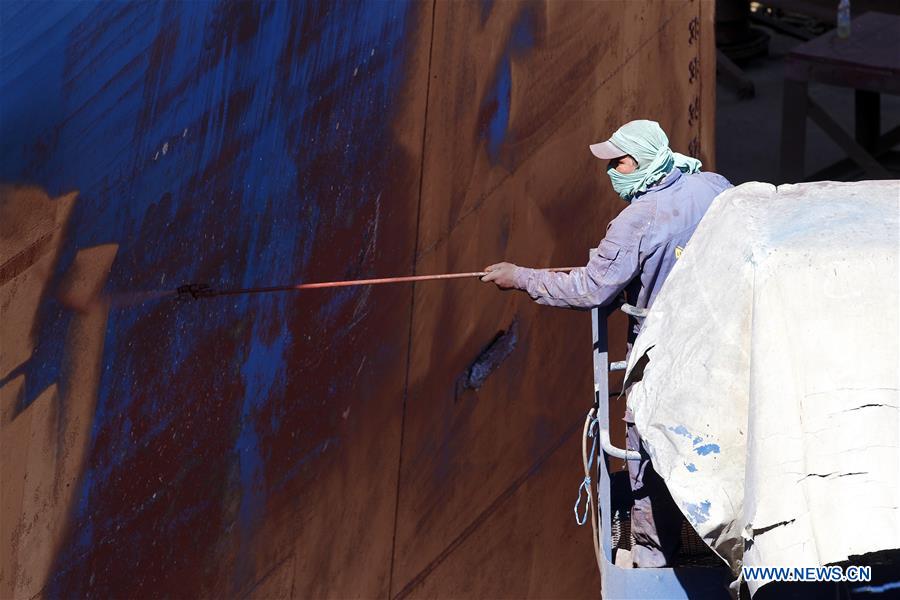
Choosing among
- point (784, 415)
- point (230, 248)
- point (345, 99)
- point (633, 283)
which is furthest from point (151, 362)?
point (784, 415)

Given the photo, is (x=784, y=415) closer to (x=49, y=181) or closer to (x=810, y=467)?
(x=810, y=467)

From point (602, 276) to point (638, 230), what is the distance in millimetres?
175

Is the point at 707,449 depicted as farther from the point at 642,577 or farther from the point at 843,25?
the point at 843,25

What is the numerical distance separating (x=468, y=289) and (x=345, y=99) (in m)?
1.06

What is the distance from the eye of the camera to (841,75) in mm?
7969

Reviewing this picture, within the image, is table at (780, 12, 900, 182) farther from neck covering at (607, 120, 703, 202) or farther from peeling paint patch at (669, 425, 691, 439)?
peeling paint patch at (669, 425, 691, 439)

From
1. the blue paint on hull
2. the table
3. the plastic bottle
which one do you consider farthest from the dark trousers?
the plastic bottle

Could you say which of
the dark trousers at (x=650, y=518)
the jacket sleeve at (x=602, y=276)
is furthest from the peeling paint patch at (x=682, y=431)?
the dark trousers at (x=650, y=518)

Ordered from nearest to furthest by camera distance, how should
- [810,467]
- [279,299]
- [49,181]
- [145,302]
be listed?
[810,467]
[49,181]
[145,302]
[279,299]

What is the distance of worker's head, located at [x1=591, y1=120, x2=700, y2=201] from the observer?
3.23 m

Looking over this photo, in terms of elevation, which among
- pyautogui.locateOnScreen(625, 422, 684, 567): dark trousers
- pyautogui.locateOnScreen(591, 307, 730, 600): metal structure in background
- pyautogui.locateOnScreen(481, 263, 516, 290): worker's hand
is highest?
pyautogui.locateOnScreen(481, 263, 516, 290): worker's hand

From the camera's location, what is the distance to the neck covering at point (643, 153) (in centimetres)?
323

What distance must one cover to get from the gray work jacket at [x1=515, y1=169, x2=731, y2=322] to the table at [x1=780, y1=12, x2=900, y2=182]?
5.25m

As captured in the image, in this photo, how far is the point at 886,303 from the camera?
2285 mm
